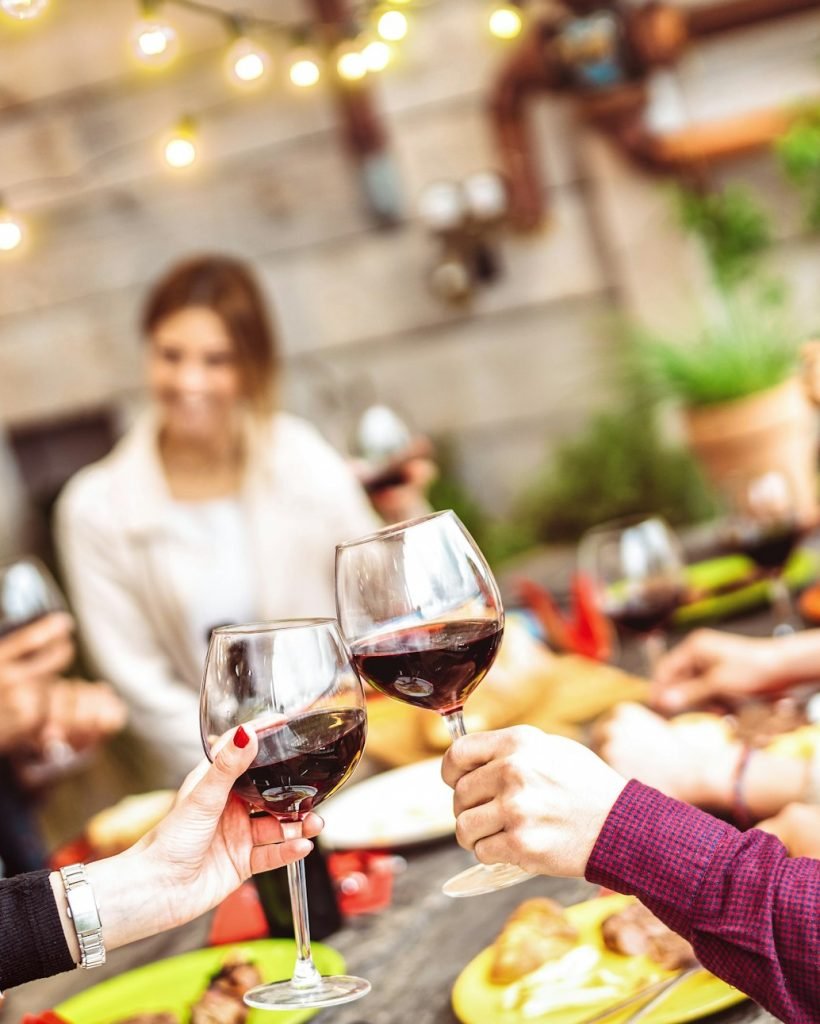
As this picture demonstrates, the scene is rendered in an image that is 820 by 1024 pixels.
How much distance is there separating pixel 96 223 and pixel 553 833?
3.84 metres

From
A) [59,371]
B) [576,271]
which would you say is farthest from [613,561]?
[59,371]

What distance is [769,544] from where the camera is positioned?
1.61m

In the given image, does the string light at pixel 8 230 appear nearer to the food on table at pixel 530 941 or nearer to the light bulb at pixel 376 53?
the light bulb at pixel 376 53

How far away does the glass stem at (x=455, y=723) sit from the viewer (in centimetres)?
93

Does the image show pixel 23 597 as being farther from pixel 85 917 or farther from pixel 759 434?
pixel 759 434

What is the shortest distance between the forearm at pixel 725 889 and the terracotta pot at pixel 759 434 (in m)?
2.31

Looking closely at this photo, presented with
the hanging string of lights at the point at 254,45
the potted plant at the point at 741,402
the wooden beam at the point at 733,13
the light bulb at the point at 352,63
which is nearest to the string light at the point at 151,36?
the hanging string of lights at the point at 254,45

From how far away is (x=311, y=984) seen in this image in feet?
2.88

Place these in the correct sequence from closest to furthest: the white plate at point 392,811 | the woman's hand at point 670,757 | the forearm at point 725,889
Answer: the forearm at point 725,889, the woman's hand at point 670,757, the white plate at point 392,811

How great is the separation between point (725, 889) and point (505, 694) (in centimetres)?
72

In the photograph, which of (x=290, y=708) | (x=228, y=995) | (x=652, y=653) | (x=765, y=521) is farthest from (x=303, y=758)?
(x=765, y=521)

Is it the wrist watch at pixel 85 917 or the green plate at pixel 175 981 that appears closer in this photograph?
the wrist watch at pixel 85 917

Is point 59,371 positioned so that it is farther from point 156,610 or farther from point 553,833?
point 553,833

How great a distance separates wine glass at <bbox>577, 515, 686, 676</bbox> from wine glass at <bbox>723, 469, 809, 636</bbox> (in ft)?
0.43
